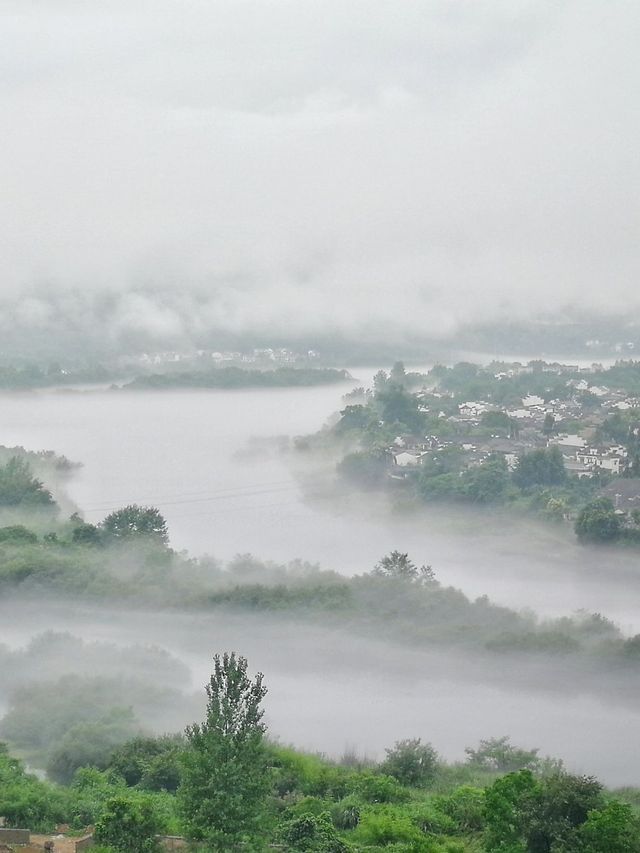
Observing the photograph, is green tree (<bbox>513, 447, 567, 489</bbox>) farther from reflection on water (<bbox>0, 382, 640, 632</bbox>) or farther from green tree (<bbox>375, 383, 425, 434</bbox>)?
green tree (<bbox>375, 383, 425, 434</bbox>)

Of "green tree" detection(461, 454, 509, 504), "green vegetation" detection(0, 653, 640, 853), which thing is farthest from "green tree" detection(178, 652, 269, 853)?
"green tree" detection(461, 454, 509, 504)

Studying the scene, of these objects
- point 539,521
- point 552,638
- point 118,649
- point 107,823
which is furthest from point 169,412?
point 107,823

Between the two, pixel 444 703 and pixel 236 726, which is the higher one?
pixel 236 726

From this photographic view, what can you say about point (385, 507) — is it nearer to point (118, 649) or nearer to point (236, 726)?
point (118, 649)

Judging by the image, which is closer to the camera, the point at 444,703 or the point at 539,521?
the point at 444,703

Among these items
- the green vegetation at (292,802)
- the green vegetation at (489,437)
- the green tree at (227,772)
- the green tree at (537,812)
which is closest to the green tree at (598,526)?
the green vegetation at (489,437)

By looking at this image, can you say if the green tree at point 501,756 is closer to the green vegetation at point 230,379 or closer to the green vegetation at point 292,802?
the green vegetation at point 292,802

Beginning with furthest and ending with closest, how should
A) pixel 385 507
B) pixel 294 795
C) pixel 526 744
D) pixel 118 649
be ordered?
pixel 385 507
pixel 118 649
pixel 526 744
pixel 294 795
